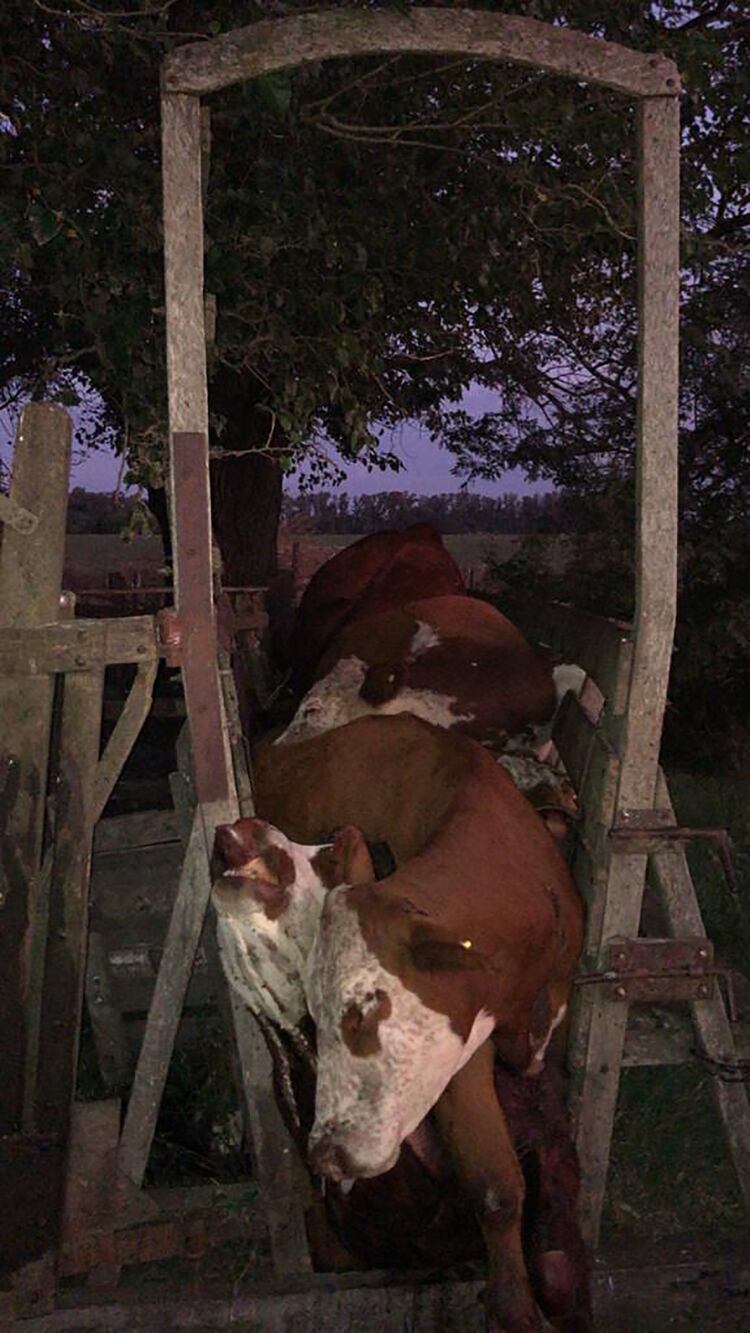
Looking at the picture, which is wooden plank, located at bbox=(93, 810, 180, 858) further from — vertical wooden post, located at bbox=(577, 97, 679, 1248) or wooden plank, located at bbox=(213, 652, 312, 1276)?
→ vertical wooden post, located at bbox=(577, 97, 679, 1248)

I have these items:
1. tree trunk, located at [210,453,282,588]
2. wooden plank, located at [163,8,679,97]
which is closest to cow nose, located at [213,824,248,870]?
wooden plank, located at [163,8,679,97]

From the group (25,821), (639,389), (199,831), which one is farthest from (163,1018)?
(639,389)

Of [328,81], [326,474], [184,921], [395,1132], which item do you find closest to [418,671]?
[184,921]

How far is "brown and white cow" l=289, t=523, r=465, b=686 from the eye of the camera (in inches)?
239

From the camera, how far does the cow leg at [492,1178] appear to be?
2.77 metres

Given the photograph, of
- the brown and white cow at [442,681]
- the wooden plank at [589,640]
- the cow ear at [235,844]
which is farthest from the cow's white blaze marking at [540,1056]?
the brown and white cow at [442,681]

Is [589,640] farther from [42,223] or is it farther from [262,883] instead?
[42,223]

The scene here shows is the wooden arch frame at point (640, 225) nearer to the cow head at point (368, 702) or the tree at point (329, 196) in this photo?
the tree at point (329, 196)

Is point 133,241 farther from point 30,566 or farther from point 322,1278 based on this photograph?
point 322,1278

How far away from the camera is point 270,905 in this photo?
287 centimetres

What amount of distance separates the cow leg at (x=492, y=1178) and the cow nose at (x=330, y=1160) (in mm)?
477

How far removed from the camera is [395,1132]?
2.55 meters

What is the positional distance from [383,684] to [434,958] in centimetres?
192

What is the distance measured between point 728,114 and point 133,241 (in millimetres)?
2810
